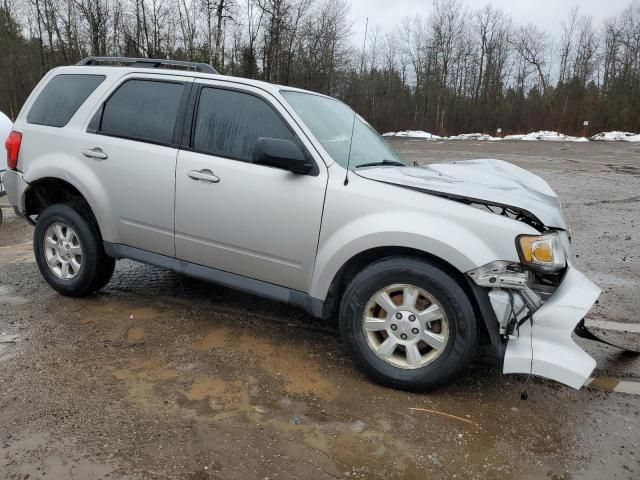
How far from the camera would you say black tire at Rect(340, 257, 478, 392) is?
294cm

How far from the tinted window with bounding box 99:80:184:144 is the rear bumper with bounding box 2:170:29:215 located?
3.35 feet

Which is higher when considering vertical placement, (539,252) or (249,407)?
(539,252)

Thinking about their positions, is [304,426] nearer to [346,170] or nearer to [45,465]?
[45,465]

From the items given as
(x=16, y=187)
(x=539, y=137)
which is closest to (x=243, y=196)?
(x=16, y=187)

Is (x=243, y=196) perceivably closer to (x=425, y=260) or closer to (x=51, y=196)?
(x=425, y=260)

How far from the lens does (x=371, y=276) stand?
3.12 meters

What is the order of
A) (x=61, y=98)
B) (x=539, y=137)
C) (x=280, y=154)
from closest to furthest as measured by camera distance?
(x=280, y=154)
(x=61, y=98)
(x=539, y=137)

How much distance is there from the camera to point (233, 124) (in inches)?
146

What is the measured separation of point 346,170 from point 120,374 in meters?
1.97

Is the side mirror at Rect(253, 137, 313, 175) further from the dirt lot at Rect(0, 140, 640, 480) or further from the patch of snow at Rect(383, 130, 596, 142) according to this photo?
the patch of snow at Rect(383, 130, 596, 142)

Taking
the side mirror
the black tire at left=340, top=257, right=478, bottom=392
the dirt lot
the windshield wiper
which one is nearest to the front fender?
the black tire at left=340, top=257, right=478, bottom=392

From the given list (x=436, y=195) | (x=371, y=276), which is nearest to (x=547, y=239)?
(x=436, y=195)

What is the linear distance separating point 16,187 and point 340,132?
9.86 ft

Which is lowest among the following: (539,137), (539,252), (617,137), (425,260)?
(425,260)
